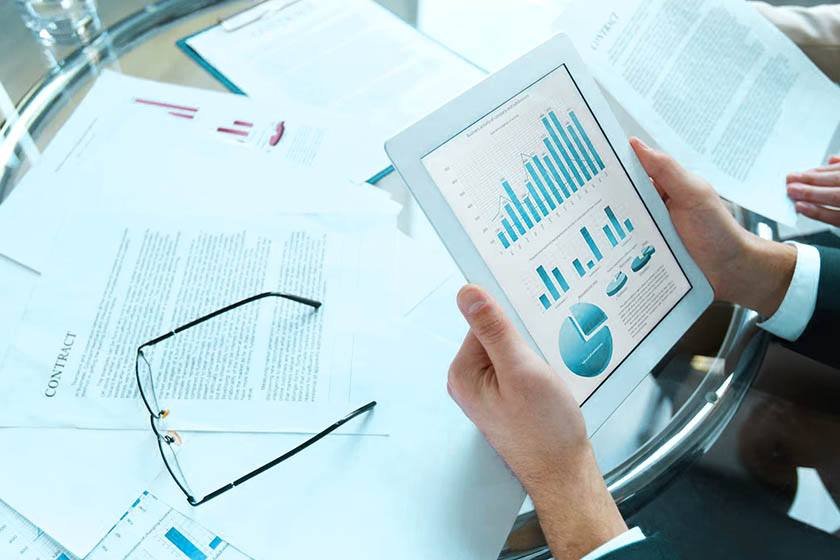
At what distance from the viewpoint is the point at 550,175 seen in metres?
0.64

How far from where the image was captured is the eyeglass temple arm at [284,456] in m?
0.58

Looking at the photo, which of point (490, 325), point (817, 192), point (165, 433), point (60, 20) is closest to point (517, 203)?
point (490, 325)

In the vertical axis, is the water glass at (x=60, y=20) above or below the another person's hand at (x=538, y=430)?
above

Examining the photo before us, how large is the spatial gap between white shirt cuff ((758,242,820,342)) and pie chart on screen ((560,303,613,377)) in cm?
26

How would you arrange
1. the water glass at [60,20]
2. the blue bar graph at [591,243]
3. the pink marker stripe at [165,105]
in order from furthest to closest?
the water glass at [60,20] < the pink marker stripe at [165,105] < the blue bar graph at [591,243]

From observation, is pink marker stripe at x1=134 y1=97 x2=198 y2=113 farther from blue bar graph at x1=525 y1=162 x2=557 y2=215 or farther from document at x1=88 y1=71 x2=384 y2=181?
blue bar graph at x1=525 y1=162 x2=557 y2=215

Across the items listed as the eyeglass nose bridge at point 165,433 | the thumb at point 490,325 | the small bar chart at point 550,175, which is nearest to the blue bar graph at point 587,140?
the small bar chart at point 550,175

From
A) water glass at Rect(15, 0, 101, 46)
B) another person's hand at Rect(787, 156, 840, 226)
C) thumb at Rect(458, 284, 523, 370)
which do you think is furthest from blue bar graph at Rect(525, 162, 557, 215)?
water glass at Rect(15, 0, 101, 46)

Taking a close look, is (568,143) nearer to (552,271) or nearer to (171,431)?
(552,271)

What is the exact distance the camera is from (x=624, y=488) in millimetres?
674

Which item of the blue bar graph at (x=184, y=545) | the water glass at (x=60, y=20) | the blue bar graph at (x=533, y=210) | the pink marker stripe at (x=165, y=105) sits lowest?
the blue bar graph at (x=184, y=545)

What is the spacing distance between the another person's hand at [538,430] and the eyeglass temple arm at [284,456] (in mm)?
98

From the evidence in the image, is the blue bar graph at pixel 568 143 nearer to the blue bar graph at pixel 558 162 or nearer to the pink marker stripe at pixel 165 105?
the blue bar graph at pixel 558 162

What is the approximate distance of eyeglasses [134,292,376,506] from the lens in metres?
0.59
